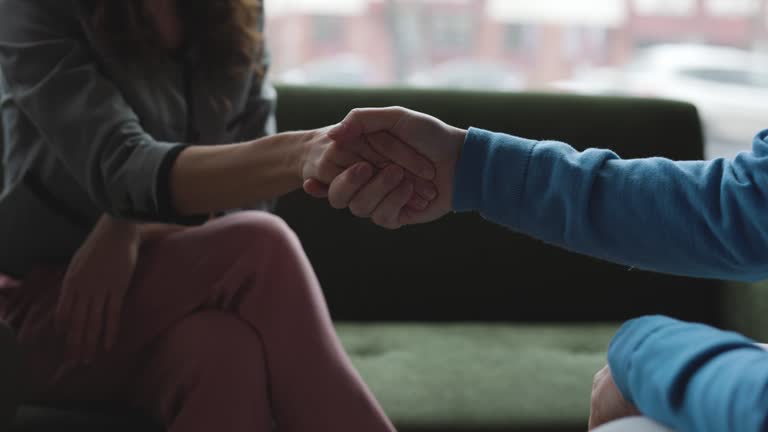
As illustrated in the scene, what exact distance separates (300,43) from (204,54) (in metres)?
0.93

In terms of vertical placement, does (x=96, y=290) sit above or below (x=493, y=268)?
above

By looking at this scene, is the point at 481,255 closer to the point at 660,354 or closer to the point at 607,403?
the point at 607,403

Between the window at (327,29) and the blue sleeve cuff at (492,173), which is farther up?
the blue sleeve cuff at (492,173)

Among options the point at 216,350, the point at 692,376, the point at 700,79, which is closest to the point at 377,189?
the point at 216,350

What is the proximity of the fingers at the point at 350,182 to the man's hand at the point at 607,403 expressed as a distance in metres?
0.38

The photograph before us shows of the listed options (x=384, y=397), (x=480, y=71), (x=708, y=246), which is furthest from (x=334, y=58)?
(x=708, y=246)

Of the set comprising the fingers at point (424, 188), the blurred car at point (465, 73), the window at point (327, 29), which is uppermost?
the fingers at point (424, 188)

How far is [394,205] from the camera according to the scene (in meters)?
1.03

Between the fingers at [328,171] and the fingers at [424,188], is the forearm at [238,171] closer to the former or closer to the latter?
the fingers at [328,171]

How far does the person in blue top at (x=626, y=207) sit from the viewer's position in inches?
27.3

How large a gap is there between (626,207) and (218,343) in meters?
0.53

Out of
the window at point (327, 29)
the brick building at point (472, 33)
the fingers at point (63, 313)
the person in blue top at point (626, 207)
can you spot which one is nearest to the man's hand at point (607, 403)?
the person in blue top at point (626, 207)

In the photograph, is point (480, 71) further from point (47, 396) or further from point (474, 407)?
point (47, 396)

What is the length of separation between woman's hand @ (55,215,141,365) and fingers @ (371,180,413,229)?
1.12 ft
